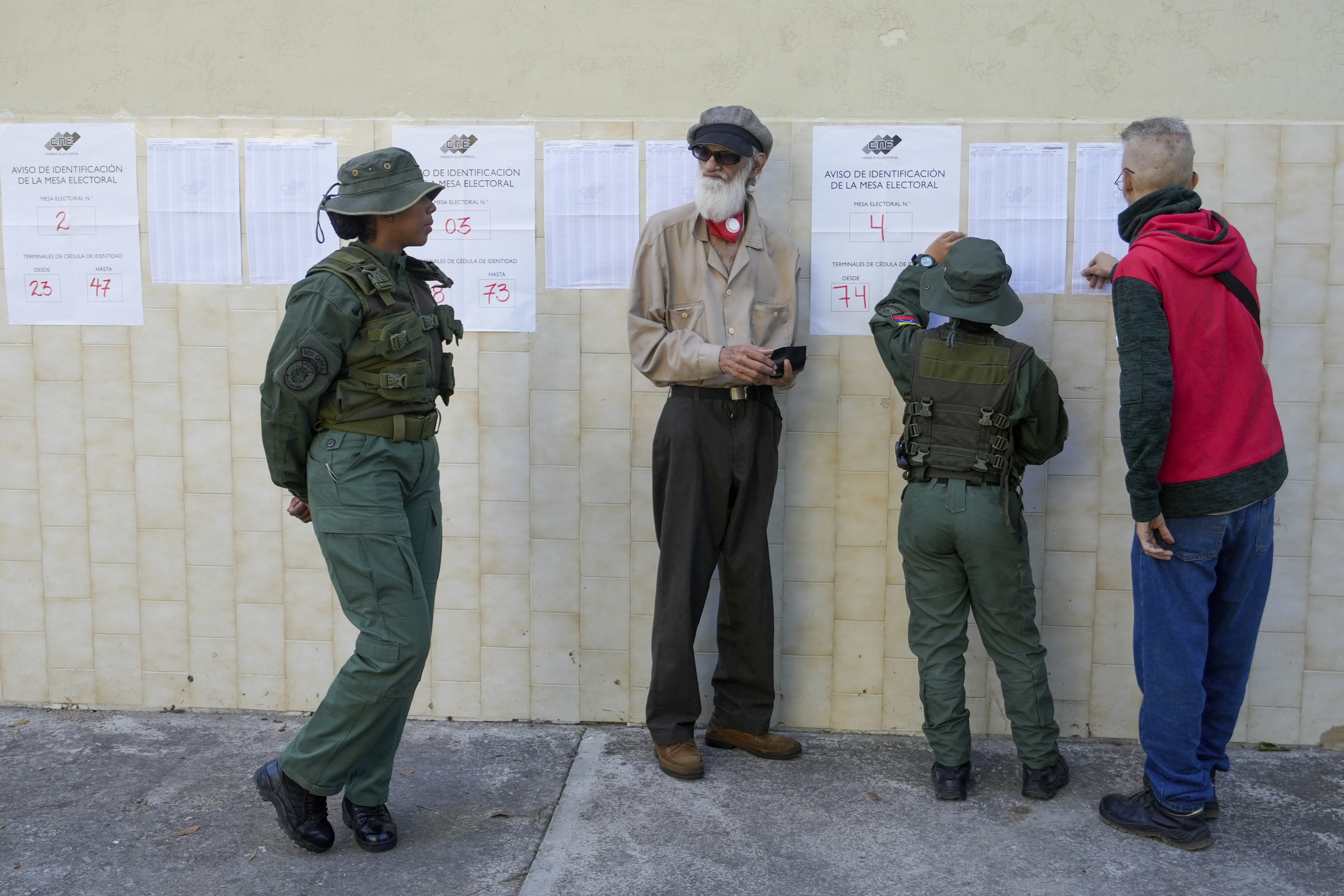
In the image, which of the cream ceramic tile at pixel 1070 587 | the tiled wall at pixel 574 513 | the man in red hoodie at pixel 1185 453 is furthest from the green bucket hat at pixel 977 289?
the cream ceramic tile at pixel 1070 587

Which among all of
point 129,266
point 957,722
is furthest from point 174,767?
point 957,722

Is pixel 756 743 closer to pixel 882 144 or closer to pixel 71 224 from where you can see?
pixel 882 144

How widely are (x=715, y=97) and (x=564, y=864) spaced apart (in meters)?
2.85

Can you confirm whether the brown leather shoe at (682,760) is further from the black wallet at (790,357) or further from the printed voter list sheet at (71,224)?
the printed voter list sheet at (71,224)

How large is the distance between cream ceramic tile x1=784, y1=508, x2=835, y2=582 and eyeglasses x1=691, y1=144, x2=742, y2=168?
1389 millimetres

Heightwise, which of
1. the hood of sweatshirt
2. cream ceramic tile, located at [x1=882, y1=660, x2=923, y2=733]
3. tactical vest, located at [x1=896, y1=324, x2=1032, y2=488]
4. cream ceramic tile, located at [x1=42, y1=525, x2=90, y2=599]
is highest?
the hood of sweatshirt

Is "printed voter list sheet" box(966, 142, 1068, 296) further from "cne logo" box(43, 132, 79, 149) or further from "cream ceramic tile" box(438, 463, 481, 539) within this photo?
"cne logo" box(43, 132, 79, 149)

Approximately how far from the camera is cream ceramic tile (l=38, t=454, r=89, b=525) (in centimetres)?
488

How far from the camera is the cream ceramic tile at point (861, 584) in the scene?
466 centimetres

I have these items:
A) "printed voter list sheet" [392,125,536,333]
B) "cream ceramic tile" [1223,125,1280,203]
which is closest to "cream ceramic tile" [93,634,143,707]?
"printed voter list sheet" [392,125,536,333]

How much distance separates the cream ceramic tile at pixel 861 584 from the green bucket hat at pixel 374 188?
2181 millimetres

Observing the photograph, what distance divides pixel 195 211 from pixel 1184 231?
3.70 metres

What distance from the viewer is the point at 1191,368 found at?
3.60 meters

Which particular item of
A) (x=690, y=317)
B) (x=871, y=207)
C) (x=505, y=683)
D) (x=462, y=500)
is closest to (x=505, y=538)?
(x=462, y=500)
